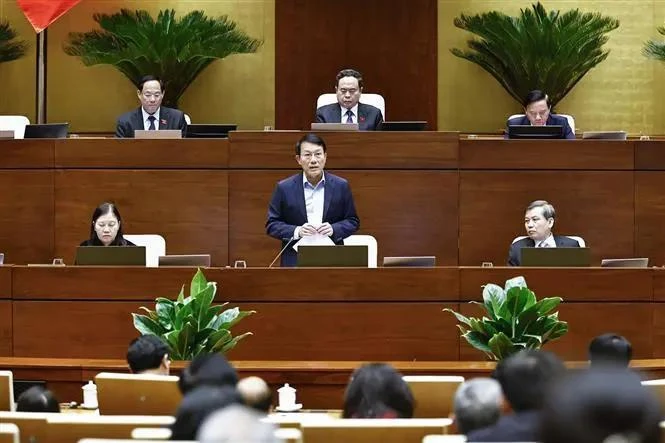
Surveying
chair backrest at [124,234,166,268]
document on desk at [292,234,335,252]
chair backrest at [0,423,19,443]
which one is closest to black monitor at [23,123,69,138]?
chair backrest at [124,234,166,268]

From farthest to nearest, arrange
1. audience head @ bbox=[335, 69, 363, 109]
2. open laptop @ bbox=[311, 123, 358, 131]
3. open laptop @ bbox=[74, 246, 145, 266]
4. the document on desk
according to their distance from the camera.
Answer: audience head @ bbox=[335, 69, 363, 109] < open laptop @ bbox=[311, 123, 358, 131] < the document on desk < open laptop @ bbox=[74, 246, 145, 266]

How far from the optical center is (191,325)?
644 cm

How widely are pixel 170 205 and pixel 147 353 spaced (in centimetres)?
411

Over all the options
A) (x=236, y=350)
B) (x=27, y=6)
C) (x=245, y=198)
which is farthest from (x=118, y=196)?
(x=27, y=6)

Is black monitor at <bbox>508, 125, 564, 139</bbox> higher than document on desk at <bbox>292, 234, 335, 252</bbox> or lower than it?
higher

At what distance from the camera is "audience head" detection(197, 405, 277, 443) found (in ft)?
A: 8.05

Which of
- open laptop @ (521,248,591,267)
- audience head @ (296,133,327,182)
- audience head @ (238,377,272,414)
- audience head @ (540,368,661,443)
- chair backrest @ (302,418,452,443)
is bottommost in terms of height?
chair backrest @ (302,418,452,443)

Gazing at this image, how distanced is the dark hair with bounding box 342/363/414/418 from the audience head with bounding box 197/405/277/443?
1.74 meters

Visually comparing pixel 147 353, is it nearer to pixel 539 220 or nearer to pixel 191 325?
pixel 191 325

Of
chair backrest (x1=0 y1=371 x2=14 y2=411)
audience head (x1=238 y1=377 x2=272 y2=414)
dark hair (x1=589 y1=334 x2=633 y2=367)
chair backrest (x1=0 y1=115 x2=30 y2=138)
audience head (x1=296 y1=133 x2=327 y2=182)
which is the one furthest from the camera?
chair backrest (x1=0 y1=115 x2=30 y2=138)

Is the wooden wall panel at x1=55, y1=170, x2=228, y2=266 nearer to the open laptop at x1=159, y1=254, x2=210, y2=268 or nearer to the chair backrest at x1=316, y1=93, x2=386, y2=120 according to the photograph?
the chair backrest at x1=316, y1=93, x2=386, y2=120

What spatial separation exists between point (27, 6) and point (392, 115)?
11.8 ft

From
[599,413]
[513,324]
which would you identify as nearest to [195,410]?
[599,413]

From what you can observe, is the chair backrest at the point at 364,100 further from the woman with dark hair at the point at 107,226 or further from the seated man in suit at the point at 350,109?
the woman with dark hair at the point at 107,226
